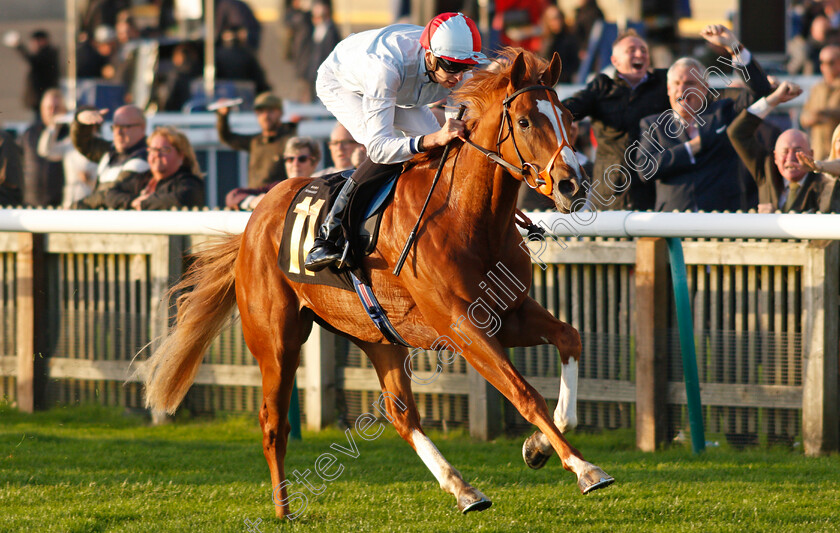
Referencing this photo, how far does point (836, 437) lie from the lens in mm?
5535

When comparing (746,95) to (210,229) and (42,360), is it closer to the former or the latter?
(210,229)

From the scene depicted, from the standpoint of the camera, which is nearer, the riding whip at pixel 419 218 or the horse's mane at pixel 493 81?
the horse's mane at pixel 493 81

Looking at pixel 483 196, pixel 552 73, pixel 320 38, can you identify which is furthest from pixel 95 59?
pixel 552 73

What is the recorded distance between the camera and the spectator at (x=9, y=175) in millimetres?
8586

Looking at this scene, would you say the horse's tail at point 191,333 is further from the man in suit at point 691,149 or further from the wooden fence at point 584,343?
the man in suit at point 691,149

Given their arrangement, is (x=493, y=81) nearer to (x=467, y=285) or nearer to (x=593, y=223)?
(x=467, y=285)

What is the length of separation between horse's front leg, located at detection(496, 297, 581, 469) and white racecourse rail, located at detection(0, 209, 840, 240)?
137 centimetres

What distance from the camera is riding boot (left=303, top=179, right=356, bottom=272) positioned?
4766 millimetres

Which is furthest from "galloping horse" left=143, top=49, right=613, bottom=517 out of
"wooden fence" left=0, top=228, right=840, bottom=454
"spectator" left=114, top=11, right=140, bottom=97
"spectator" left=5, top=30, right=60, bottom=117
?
"spectator" left=5, top=30, right=60, bottom=117

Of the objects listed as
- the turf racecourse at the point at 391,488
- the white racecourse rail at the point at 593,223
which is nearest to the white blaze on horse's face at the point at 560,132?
the turf racecourse at the point at 391,488

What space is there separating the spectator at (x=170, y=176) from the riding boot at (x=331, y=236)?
Result: 3.00 metres

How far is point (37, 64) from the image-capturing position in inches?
594

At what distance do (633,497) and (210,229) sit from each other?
2888mm

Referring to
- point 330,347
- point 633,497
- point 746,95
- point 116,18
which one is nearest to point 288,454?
point 330,347
